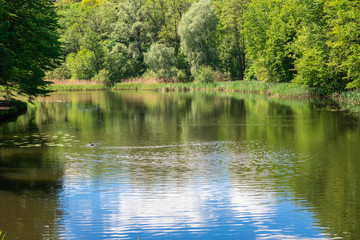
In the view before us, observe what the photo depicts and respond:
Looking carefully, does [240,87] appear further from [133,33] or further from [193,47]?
[133,33]

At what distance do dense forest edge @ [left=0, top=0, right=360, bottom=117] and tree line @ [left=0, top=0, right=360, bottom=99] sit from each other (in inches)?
7.0

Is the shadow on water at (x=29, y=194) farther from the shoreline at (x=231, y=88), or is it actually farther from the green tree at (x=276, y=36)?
the green tree at (x=276, y=36)

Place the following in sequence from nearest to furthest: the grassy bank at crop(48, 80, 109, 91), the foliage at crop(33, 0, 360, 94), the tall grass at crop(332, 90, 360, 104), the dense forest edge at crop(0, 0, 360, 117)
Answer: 1. the dense forest edge at crop(0, 0, 360, 117)
2. the tall grass at crop(332, 90, 360, 104)
3. the foliage at crop(33, 0, 360, 94)
4. the grassy bank at crop(48, 80, 109, 91)

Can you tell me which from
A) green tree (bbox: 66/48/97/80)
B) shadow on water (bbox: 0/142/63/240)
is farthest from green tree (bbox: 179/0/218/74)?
shadow on water (bbox: 0/142/63/240)

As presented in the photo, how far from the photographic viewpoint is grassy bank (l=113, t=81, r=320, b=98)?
59.2m

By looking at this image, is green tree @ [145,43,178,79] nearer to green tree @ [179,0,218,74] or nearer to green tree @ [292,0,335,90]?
green tree @ [179,0,218,74]

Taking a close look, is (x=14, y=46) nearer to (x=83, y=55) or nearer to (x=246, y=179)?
(x=246, y=179)

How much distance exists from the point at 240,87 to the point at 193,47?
15.2 metres

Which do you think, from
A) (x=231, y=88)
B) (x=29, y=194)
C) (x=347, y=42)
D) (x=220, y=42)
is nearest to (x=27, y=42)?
(x=29, y=194)

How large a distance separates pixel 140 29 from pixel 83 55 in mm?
14313

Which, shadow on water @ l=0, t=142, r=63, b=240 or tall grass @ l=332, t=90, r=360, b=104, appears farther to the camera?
tall grass @ l=332, t=90, r=360, b=104

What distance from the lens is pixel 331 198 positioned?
1341cm

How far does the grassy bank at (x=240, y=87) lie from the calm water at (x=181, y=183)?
28930 mm

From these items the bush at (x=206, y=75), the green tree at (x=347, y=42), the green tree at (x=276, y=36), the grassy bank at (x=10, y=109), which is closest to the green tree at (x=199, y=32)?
the bush at (x=206, y=75)
